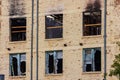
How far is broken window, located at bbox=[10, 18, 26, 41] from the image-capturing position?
53.2 m

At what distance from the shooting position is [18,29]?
175ft

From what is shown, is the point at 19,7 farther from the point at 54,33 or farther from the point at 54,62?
the point at 54,62

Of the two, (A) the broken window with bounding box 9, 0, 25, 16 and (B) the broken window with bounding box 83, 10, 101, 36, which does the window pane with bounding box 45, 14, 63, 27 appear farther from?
(A) the broken window with bounding box 9, 0, 25, 16

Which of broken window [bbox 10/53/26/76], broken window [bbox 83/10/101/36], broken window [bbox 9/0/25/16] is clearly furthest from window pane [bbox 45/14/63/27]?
broken window [bbox 10/53/26/76]

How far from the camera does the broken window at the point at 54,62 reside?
169ft

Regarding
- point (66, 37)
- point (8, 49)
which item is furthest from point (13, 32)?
point (66, 37)

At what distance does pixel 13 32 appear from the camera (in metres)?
53.5

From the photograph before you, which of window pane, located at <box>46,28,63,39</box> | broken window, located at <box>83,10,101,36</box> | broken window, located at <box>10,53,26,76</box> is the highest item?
broken window, located at <box>83,10,101,36</box>


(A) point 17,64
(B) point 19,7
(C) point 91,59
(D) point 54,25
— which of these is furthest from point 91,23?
(A) point 17,64

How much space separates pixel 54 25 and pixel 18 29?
309 cm

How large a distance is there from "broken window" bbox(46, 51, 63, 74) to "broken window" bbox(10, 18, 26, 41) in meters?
2.77

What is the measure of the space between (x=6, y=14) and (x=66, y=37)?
563 centimetres

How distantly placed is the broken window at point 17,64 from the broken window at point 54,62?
205 centimetres

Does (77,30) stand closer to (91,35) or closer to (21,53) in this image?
(91,35)
